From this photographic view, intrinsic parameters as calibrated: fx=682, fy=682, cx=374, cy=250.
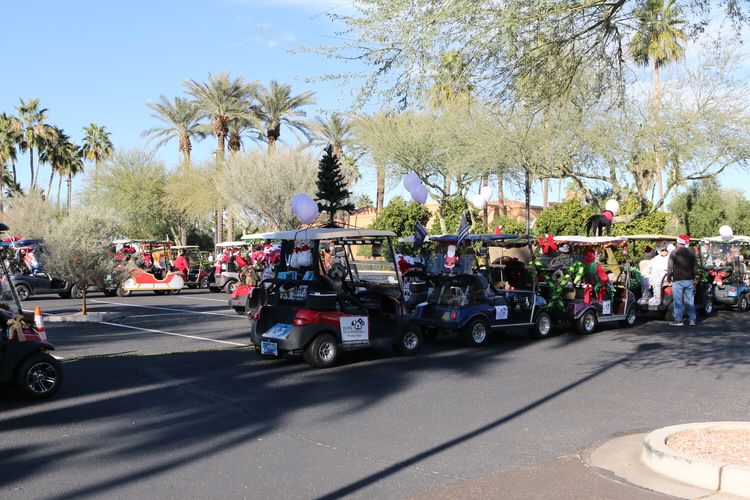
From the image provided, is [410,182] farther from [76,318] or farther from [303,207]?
[76,318]

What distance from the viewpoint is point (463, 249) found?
13867 millimetres

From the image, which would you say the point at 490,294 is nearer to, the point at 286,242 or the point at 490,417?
the point at 286,242

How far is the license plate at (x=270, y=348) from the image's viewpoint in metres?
9.80

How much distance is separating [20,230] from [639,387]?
38364mm

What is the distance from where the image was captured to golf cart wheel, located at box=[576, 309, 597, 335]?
13.7 metres

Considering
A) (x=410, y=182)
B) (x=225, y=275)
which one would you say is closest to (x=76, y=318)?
(x=410, y=182)

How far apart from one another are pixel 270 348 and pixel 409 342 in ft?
7.73

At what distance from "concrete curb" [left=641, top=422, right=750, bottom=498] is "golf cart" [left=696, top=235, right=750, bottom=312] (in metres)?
14.5

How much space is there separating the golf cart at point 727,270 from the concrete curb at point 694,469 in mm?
14511

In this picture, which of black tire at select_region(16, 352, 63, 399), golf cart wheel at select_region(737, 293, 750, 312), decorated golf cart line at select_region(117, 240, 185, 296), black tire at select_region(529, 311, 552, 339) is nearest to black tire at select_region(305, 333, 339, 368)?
black tire at select_region(16, 352, 63, 399)

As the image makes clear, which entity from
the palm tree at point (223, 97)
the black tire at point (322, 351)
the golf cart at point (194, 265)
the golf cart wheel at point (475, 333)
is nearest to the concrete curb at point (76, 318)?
the black tire at point (322, 351)

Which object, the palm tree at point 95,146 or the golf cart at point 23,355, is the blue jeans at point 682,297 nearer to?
the golf cart at point 23,355

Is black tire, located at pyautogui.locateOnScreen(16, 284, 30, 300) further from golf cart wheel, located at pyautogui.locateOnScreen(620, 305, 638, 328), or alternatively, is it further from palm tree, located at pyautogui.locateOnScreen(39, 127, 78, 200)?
palm tree, located at pyautogui.locateOnScreen(39, 127, 78, 200)

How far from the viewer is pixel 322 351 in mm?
9781
